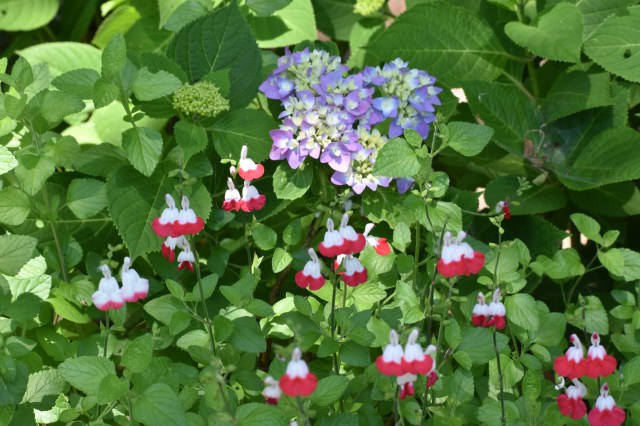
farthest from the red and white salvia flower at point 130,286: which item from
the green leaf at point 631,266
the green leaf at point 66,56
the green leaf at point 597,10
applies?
the green leaf at point 597,10

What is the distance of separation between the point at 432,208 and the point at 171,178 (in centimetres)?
46

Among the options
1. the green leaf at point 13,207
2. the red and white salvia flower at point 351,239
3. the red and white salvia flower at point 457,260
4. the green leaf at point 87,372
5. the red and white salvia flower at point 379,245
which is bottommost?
the red and white salvia flower at point 379,245

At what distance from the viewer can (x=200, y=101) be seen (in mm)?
1567

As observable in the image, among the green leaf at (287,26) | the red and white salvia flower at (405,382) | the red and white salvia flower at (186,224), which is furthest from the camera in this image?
the green leaf at (287,26)

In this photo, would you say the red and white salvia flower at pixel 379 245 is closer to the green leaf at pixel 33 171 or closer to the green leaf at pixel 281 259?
the green leaf at pixel 281 259

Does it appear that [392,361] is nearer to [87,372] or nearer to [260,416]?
[260,416]

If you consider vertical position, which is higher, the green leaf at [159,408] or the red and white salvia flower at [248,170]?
the red and white salvia flower at [248,170]

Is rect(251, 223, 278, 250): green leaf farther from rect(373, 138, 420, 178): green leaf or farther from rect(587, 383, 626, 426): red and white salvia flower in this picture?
rect(587, 383, 626, 426): red and white salvia flower

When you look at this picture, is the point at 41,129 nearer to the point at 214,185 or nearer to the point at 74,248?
the point at 74,248

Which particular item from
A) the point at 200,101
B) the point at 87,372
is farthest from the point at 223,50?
the point at 87,372

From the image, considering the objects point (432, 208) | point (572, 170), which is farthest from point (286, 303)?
point (572, 170)

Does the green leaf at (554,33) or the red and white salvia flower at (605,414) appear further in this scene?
the green leaf at (554,33)

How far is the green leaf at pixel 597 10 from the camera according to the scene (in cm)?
188

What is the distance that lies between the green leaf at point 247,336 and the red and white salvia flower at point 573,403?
0.38m
